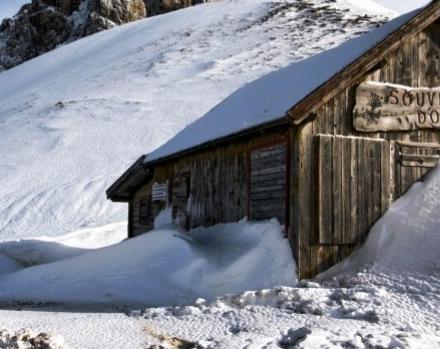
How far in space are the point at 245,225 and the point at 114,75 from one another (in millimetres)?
40301

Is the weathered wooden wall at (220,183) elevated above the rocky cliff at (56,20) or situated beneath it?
situated beneath

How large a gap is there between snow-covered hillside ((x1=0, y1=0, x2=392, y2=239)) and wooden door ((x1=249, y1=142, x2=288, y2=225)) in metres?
16.0

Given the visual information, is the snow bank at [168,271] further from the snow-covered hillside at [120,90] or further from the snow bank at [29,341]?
the snow-covered hillside at [120,90]

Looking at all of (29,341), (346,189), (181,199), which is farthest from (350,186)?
(29,341)

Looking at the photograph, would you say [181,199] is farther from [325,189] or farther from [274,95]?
[325,189]

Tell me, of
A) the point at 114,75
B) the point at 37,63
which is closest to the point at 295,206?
the point at 114,75

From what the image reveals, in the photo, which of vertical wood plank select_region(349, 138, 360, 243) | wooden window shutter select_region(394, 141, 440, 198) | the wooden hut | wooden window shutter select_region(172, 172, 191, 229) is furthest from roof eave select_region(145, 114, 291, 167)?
wooden window shutter select_region(394, 141, 440, 198)

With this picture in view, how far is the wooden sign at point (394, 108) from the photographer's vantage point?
12.7 meters

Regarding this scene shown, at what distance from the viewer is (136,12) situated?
261 ft

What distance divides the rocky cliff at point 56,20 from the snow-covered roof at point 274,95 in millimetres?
62039

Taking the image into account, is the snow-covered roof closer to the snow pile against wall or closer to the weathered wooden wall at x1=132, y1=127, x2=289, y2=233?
the weathered wooden wall at x1=132, y1=127, x2=289, y2=233

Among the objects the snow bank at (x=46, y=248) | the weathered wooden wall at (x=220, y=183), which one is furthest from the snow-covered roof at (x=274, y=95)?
the snow bank at (x=46, y=248)

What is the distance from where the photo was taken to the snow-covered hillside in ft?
107

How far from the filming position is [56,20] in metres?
82.2
